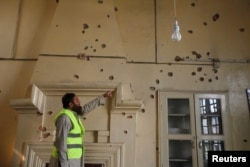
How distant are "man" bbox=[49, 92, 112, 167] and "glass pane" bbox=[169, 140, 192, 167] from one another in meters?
1.42

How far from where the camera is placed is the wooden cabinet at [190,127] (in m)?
3.55

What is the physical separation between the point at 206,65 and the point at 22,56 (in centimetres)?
264

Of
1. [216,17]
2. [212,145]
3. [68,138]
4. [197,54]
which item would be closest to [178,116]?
[212,145]

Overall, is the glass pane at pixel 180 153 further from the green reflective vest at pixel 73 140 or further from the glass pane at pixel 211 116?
the green reflective vest at pixel 73 140

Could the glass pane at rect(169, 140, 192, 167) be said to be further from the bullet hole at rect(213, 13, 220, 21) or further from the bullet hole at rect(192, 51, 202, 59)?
the bullet hole at rect(213, 13, 220, 21)

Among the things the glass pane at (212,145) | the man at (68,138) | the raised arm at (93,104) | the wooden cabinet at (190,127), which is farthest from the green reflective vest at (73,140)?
the glass pane at (212,145)

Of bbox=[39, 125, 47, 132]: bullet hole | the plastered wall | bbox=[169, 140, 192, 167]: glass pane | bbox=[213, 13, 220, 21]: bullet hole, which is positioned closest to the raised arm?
the plastered wall

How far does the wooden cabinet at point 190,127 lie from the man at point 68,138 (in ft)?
4.36

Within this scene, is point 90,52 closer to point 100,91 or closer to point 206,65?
point 100,91

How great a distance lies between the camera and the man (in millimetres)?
2434

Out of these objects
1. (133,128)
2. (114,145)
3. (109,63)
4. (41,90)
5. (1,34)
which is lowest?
(114,145)

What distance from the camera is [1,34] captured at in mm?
3887

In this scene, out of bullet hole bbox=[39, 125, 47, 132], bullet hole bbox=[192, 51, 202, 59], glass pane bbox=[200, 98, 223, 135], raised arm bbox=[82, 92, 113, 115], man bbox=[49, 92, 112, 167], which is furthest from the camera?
bullet hole bbox=[192, 51, 202, 59]

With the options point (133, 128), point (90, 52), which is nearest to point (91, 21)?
point (90, 52)
